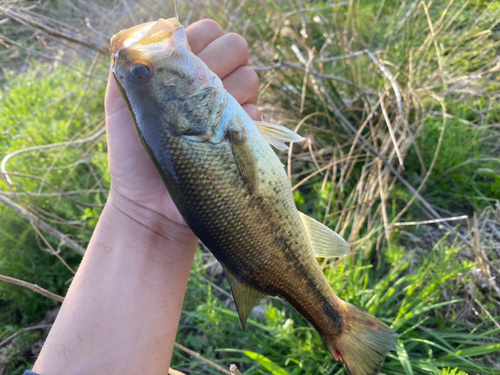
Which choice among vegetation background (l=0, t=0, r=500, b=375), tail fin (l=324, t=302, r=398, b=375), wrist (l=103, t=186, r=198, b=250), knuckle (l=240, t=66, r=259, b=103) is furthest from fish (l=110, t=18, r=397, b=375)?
knuckle (l=240, t=66, r=259, b=103)

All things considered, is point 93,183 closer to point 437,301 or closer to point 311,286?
point 311,286

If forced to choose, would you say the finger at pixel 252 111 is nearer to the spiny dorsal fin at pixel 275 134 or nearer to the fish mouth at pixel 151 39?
the spiny dorsal fin at pixel 275 134

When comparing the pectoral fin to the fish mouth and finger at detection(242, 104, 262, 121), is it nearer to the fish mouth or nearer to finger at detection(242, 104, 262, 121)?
the fish mouth

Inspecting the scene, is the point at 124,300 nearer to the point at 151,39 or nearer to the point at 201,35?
the point at 151,39

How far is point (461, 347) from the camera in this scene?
2.13m

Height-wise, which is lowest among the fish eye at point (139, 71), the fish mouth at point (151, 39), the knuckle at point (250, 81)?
the knuckle at point (250, 81)

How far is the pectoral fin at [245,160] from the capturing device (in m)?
1.67

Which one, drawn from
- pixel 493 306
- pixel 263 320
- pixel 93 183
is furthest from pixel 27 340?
pixel 493 306

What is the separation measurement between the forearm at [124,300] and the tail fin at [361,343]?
0.97 metres

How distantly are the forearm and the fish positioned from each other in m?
0.53

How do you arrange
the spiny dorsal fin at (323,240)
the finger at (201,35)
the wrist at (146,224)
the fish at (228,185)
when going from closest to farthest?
the fish at (228,185)
the spiny dorsal fin at (323,240)
the wrist at (146,224)
the finger at (201,35)

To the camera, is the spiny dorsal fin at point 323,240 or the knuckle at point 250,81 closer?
the spiny dorsal fin at point 323,240

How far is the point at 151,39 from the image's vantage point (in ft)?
5.65

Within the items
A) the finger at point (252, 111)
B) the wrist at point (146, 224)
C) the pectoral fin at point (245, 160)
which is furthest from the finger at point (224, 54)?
the wrist at point (146, 224)
